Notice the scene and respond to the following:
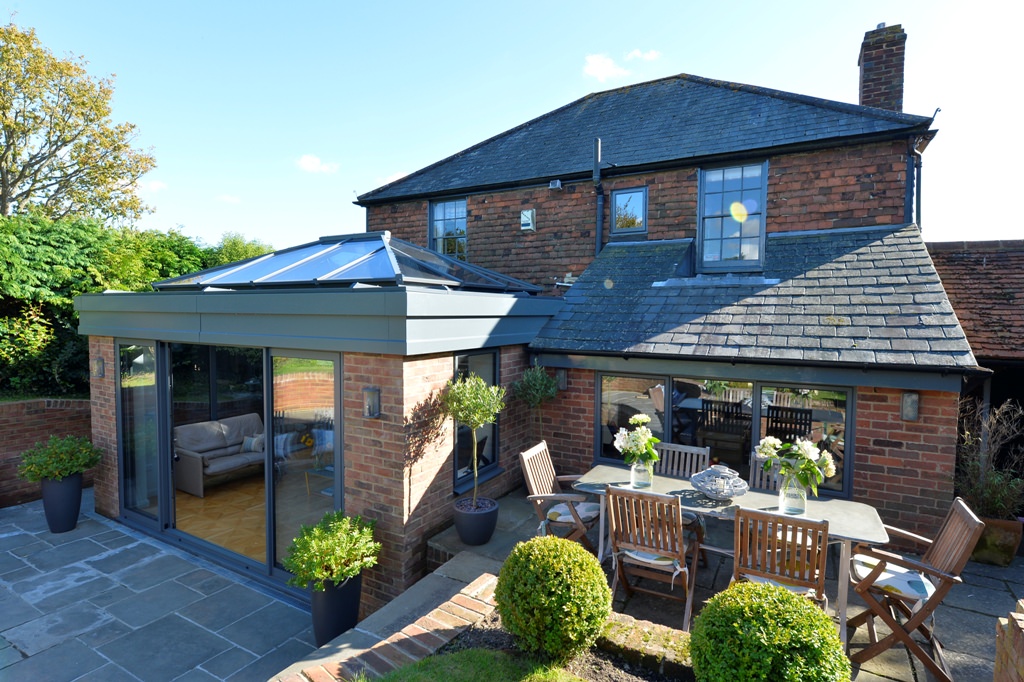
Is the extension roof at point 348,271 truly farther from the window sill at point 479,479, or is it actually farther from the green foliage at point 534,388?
the window sill at point 479,479

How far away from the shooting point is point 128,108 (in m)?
18.6

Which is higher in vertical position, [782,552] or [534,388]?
[534,388]

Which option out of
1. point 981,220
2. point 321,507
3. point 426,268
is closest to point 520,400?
point 426,268

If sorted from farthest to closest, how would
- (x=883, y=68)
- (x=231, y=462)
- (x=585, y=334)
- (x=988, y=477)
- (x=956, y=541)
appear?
(x=883, y=68)
(x=231, y=462)
(x=585, y=334)
(x=988, y=477)
(x=956, y=541)

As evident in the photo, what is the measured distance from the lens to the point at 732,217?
28.2 feet

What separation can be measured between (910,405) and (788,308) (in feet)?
5.98

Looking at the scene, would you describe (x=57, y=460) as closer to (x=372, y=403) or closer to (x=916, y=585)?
(x=372, y=403)

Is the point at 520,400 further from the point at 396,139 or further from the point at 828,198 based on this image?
the point at 396,139

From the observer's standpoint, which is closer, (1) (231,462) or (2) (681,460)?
(2) (681,460)

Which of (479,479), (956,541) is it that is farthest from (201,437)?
(956,541)

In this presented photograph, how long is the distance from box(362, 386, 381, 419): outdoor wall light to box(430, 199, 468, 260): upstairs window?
6.47 m

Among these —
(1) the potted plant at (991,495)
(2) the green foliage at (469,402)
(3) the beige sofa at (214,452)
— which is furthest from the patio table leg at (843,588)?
(3) the beige sofa at (214,452)

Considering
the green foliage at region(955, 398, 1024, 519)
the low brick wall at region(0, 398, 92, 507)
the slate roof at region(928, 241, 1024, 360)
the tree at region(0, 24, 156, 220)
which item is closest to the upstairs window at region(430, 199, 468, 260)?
the low brick wall at region(0, 398, 92, 507)

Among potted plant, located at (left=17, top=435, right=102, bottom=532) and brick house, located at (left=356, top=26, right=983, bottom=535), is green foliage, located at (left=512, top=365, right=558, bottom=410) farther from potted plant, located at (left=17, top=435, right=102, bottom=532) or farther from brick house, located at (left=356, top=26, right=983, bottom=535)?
potted plant, located at (left=17, top=435, right=102, bottom=532)
